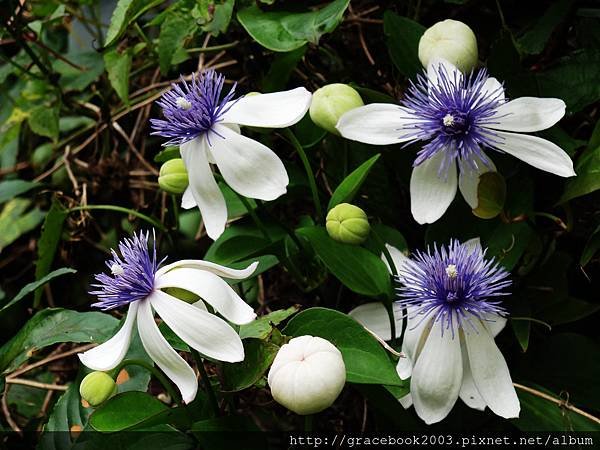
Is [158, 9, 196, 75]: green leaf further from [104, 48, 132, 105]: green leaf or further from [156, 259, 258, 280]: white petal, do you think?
[156, 259, 258, 280]: white petal

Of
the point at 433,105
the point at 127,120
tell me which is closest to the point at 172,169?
the point at 433,105

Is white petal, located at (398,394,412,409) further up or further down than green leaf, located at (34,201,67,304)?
further down

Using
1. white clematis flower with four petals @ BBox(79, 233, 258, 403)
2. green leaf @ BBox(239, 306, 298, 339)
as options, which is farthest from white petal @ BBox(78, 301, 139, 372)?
green leaf @ BBox(239, 306, 298, 339)

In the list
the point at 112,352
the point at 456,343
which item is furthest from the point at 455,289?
the point at 112,352

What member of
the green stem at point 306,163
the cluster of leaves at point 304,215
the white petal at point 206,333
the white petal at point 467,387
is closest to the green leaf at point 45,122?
the cluster of leaves at point 304,215

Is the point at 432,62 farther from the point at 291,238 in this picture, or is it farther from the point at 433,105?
the point at 291,238
